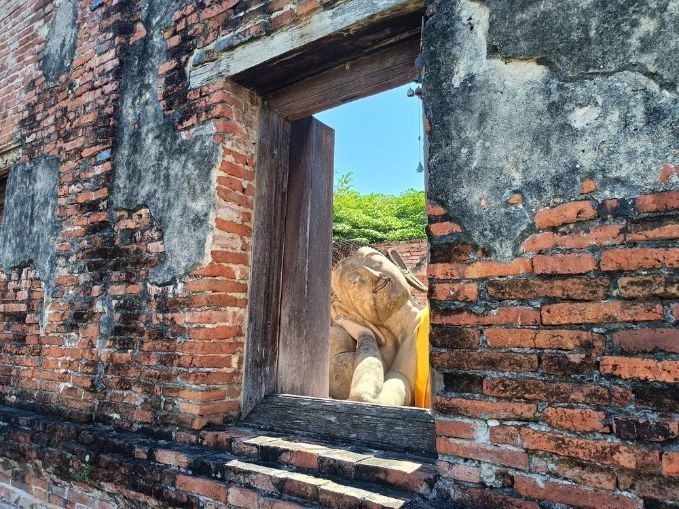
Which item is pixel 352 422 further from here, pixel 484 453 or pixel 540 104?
pixel 540 104

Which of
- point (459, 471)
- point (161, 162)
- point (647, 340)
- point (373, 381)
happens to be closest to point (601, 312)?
point (647, 340)

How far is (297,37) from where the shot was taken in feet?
8.25

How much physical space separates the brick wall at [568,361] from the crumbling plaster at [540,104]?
104mm

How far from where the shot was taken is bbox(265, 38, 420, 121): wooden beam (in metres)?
2.47

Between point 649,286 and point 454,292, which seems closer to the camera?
point 649,286

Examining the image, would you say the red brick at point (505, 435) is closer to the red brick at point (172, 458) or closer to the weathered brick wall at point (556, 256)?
the weathered brick wall at point (556, 256)

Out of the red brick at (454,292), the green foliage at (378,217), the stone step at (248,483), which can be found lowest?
the stone step at (248,483)

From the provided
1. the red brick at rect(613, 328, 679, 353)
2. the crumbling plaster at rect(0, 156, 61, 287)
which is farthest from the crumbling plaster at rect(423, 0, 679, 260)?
the crumbling plaster at rect(0, 156, 61, 287)

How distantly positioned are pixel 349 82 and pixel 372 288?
7.24 ft

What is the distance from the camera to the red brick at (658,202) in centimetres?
151

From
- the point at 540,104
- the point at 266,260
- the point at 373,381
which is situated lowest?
the point at 373,381

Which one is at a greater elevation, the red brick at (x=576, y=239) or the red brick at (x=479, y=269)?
the red brick at (x=576, y=239)

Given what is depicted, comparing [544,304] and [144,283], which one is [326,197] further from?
[544,304]

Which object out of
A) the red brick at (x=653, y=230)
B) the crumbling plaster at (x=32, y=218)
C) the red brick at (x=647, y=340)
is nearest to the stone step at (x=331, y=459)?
the red brick at (x=647, y=340)
